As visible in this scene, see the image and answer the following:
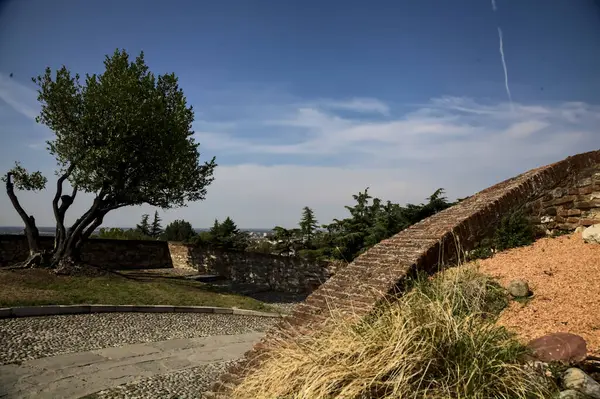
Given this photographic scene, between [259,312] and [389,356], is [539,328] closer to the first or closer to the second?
[389,356]

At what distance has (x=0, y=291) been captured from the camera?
329 inches

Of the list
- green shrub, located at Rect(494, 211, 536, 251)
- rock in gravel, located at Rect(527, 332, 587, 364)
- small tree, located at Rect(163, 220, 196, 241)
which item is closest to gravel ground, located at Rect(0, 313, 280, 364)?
green shrub, located at Rect(494, 211, 536, 251)

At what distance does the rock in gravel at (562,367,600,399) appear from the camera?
207 cm

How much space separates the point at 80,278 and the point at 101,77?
6.38 metres

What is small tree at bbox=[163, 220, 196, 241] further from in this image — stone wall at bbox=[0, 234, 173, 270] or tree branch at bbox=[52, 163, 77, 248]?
tree branch at bbox=[52, 163, 77, 248]

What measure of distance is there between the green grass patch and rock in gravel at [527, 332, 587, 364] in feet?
25.3

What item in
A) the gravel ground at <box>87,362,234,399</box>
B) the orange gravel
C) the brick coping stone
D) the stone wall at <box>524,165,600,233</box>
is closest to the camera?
the orange gravel

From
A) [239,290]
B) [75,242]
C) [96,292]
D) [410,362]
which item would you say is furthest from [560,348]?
[75,242]

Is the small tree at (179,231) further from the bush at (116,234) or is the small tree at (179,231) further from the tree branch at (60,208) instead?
the tree branch at (60,208)

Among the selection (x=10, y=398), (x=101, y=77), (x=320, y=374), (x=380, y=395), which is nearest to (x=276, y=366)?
(x=320, y=374)

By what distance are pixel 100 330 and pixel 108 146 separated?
268 inches

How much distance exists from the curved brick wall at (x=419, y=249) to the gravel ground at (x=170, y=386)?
1113mm

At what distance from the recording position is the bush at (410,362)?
6.98ft

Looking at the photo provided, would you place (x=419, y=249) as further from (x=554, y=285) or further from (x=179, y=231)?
(x=179, y=231)
